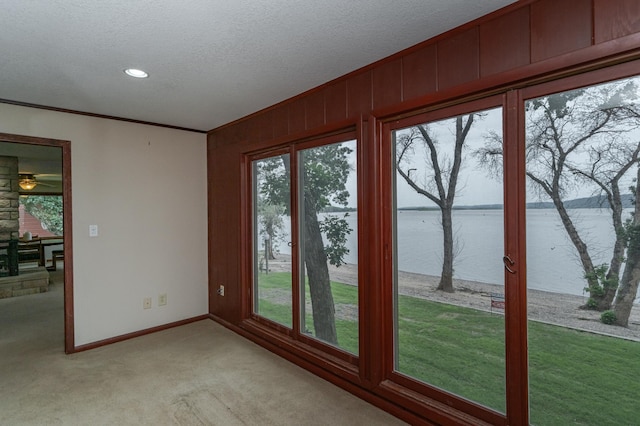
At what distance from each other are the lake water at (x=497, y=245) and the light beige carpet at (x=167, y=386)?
1.07 m

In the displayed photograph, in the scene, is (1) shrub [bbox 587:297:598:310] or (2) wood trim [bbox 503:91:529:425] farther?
(2) wood trim [bbox 503:91:529:425]

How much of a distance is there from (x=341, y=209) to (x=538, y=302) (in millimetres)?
1486

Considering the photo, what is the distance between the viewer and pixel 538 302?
5.61ft

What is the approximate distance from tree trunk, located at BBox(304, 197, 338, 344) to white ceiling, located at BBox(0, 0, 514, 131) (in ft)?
3.82

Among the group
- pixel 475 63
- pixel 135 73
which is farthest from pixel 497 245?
pixel 135 73

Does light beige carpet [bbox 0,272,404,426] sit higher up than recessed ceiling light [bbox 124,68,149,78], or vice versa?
recessed ceiling light [bbox 124,68,149,78]

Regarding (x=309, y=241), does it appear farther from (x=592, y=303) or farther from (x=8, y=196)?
(x=8, y=196)

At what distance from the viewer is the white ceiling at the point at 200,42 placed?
5.33ft

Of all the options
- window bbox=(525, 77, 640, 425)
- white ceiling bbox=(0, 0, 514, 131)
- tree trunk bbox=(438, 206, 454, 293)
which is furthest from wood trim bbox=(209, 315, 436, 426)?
white ceiling bbox=(0, 0, 514, 131)

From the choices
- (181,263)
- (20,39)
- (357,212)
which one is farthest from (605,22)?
(181,263)

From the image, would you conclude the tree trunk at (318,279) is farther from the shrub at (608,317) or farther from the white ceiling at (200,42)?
the shrub at (608,317)

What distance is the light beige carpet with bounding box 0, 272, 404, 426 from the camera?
2174mm

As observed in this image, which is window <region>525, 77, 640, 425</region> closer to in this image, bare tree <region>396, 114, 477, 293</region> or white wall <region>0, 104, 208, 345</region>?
bare tree <region>396, 114, 477, 293</region>

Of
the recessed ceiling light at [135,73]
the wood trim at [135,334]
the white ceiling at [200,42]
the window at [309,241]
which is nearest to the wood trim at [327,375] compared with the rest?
the window at [309,241]
